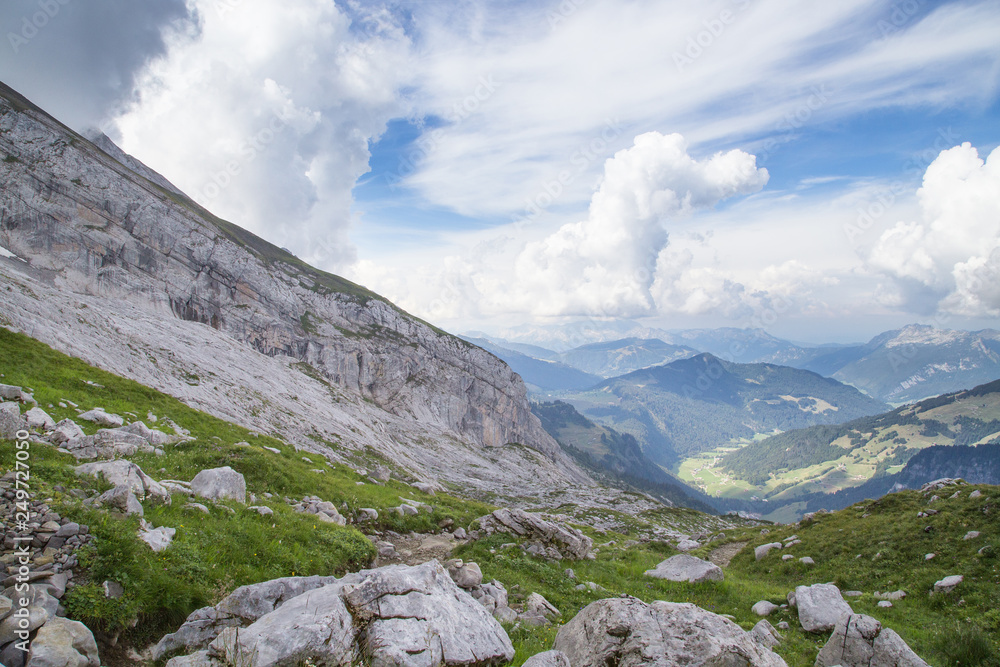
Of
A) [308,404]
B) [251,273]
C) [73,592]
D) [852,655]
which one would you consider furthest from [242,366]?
[852,655]

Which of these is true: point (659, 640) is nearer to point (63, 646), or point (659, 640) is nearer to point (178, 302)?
point (63, 646)

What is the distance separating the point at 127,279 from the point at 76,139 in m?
51.0

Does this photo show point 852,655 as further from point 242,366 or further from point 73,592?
point 242,366

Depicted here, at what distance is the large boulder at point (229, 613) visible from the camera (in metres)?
8.02

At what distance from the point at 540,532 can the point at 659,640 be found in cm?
1386

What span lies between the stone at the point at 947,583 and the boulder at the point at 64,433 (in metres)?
34.2

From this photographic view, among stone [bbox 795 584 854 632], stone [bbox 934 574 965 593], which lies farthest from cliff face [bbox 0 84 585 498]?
stone [bbox 934 574 965 593]

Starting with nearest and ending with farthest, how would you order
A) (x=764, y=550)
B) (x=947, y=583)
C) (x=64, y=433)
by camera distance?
(x=64, y=433)
(x=947, y=583)
(x=764, y=550)

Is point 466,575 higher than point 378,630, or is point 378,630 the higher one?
point 378,630

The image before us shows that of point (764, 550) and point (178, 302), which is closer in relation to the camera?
point (764, 550)

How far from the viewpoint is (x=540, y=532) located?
22.0 m

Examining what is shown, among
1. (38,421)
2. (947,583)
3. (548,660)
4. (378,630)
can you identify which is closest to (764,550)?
(947,583)

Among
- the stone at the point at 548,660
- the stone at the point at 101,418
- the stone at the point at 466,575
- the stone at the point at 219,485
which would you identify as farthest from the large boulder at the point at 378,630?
the stone at the point at 101,418

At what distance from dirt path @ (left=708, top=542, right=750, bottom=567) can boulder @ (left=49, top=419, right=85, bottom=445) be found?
3901 centimetres
